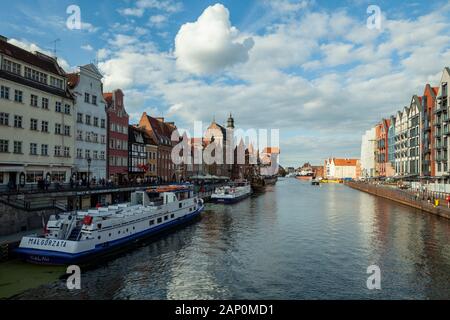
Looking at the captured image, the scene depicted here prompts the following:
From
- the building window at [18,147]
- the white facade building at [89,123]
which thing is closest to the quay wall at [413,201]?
the white facade building at [89,123]

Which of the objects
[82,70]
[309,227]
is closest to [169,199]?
[309,227]

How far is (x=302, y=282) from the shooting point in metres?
21.8

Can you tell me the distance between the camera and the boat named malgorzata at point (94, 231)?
24.5 meters

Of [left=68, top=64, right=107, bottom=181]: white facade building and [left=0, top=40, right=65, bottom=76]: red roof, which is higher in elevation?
[left=0, top=40, right=65, bottom=76]: red roof

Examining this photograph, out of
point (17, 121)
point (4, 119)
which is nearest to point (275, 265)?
point (4, 119)

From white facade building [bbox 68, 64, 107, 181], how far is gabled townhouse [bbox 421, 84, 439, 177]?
256 feet

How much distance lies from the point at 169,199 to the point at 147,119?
1770 inches

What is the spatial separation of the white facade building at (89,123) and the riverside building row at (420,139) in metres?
70.1

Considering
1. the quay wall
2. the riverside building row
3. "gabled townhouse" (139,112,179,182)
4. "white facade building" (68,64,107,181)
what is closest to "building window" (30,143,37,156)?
"white facade building" (68,64,107,181)

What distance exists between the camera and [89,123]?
55.7m

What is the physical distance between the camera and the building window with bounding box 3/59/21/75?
39938 millimetres

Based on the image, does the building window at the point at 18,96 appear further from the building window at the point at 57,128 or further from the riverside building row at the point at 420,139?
the riverside building row at the point at 420,139

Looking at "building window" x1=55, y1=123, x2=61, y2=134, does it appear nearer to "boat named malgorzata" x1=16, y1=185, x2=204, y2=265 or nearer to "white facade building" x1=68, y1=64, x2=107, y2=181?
"white facade building" x1=68, y1=64, x2=107, y2=181
